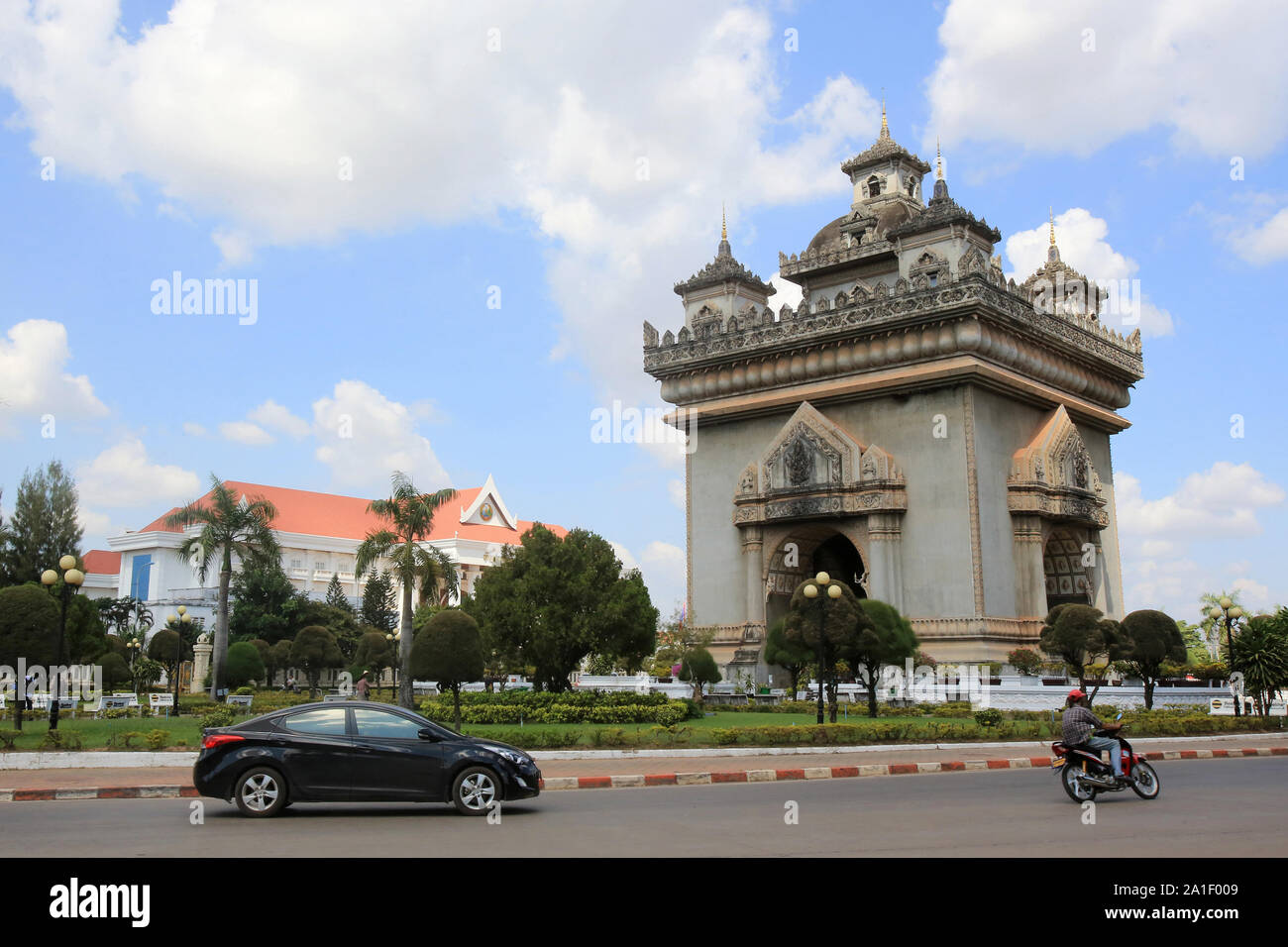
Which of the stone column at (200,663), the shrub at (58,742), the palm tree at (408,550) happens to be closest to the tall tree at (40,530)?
the stone column at (200,663)

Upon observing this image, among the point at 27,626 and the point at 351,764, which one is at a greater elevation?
the point at 27,626

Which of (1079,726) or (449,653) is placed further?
(449,653)

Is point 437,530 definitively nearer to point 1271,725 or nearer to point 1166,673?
point 1166,673

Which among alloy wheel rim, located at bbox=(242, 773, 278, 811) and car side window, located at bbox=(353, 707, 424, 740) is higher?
car side window, located at bbox=(353, 707, 424, 740)

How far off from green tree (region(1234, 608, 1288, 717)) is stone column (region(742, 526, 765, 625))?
52.1 feet

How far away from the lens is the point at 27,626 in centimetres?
2655

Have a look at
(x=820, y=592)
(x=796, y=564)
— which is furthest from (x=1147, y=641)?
(x=796, y=564)

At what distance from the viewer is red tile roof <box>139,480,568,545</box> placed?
8625cm

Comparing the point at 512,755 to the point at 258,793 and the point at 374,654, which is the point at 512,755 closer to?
the point at 258,793

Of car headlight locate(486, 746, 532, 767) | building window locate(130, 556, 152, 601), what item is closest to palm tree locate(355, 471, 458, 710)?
car headlight locate(486, 746, 532, 767)

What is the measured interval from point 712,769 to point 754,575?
79.1ft

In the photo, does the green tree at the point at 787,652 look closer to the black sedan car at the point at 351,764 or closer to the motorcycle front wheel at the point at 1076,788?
the motorcycle front wheel at the point at 1076,788

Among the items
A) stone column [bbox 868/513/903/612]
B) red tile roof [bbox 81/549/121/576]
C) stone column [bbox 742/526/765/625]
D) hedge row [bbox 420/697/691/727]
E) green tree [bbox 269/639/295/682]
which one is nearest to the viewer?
hedge row [bbox 420/697/691/727]

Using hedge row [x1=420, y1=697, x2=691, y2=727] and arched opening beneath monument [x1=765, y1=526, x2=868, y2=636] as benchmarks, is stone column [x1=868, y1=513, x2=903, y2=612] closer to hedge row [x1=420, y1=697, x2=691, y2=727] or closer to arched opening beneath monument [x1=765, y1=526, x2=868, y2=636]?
arched opening beneath monument [x1=765, y1=526, x2=868, y2=636]
